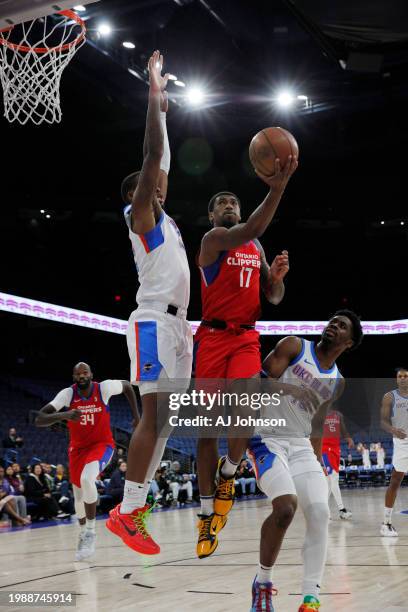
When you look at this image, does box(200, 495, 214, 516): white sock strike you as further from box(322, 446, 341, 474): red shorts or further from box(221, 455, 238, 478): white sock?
box(322, 446, 341, 474): red shorts

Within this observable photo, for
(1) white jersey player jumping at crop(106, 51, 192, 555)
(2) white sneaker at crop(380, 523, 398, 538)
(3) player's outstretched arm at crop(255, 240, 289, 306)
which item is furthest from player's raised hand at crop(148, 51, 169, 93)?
(2) white sneaker at crop(380, 523, 398, 538)

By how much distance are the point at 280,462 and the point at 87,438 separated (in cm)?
428

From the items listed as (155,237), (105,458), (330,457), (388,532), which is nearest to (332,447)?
(330,457)

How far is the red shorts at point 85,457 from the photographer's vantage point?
27.2 feet

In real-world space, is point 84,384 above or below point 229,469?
above

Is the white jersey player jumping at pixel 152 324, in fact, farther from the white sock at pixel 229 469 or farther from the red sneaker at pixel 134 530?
the white sock at pixel 229 469

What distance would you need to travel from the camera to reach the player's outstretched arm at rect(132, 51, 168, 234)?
399 cm

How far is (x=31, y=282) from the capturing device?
2323 centimetres

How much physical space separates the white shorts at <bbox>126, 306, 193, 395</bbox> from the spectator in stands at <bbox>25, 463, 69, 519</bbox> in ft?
29.9

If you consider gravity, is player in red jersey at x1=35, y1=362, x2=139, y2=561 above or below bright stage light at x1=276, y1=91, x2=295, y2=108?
below

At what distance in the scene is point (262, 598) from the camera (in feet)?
14.7

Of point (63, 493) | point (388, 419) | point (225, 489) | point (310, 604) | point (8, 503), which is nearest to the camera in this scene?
point (310, 604)

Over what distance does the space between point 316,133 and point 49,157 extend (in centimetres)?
735

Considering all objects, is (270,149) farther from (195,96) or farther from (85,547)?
(195,96)
